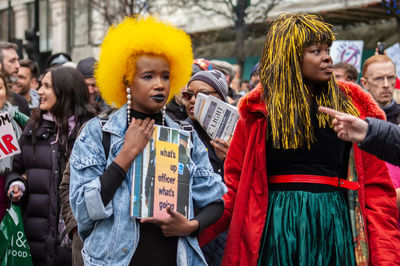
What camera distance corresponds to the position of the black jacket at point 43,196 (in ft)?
14.9

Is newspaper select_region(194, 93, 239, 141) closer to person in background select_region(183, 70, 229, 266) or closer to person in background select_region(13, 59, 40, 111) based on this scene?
person in background select_region(183, 70, 229, 266)

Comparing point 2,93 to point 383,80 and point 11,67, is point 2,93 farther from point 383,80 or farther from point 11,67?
point 383,80

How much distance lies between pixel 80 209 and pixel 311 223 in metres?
1.18

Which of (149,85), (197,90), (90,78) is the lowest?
(90,78)

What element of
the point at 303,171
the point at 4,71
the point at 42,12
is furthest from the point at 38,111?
the point at 42,12

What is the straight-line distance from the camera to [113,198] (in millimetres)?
2648

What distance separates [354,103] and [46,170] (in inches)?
101

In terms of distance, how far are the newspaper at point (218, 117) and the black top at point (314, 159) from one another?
827 mm

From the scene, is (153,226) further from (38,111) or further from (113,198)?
(38,111)

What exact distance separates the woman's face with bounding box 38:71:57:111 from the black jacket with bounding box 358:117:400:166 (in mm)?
2995

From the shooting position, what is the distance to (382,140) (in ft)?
8.36

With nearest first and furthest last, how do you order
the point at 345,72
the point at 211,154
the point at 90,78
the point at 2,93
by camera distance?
1. the point at 211,154
2. the point at 2,93
3. the point at 90,78
4. the point at 345,72

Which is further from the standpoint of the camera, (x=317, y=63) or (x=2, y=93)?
(x=2, y=93)

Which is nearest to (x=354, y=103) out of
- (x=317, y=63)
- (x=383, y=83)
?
(x=317, y=63)
